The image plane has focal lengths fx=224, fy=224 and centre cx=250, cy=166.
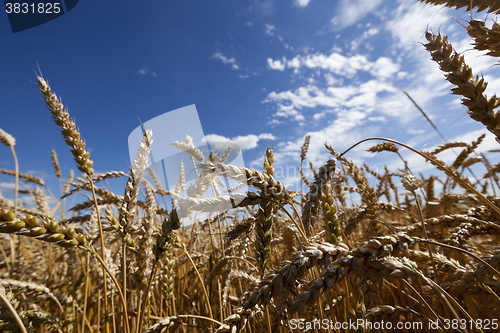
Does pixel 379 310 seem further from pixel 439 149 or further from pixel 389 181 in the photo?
pixel 389 181

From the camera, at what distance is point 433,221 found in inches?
57.9

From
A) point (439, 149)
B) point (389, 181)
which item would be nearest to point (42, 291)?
point (439, 149)

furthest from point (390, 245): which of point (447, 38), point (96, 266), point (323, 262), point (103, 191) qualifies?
point (96, 266)

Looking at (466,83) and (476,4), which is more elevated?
(476,4)

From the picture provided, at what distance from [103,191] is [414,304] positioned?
9.02 feet

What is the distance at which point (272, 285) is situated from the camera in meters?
0.69

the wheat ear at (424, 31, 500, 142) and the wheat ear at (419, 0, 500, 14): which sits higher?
the wheat ear at (419, 0, 500, 14)

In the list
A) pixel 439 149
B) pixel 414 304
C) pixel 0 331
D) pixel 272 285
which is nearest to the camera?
pixel 272 285

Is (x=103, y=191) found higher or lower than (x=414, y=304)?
higher

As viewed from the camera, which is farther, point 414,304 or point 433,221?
point 414,304

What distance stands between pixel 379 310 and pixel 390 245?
0.41 meters

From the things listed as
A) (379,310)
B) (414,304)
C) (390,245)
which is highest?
(390,245)

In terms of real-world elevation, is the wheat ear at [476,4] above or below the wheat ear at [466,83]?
above

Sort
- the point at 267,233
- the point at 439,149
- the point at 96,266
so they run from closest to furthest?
the point at 267,233
the point at 96,266
the point at 439,149
